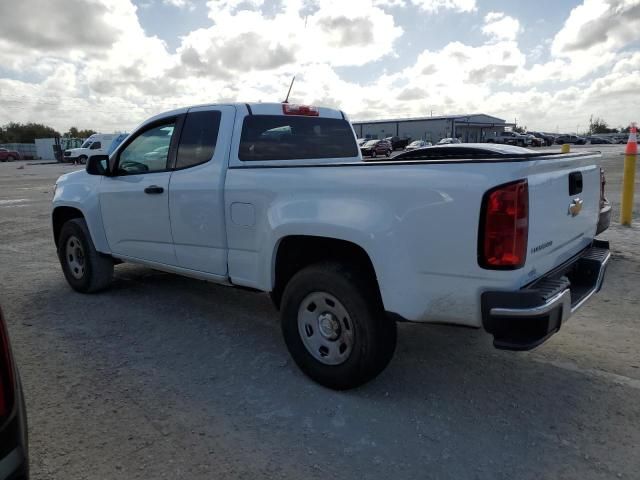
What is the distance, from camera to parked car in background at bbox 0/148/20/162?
5419 centimetres

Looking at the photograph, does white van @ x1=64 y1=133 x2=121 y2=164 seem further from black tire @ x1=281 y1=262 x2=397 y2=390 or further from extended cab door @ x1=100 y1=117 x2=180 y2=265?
black tire @ x1=281 y1=262 x2=397 y2=390

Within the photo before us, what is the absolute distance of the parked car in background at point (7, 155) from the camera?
54.2 m

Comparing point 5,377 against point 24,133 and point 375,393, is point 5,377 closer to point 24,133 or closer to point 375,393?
point 375,393

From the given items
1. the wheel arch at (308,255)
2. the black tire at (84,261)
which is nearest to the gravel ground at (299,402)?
the black tire at (84,261)

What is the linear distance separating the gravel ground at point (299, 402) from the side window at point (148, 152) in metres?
1.37

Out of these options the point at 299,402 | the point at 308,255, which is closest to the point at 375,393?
the point at 299,402

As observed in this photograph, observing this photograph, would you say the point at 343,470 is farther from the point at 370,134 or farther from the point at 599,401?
the point at 370,134

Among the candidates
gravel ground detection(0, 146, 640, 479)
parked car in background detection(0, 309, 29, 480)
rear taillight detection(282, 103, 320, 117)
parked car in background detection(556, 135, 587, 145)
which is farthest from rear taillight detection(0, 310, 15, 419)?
parked car in background detection(556, 135, 587, 145)

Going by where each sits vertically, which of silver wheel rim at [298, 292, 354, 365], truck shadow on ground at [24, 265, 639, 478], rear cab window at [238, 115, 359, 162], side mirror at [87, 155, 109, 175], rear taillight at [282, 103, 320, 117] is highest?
rear taillight at [282, 103, 320, 117]

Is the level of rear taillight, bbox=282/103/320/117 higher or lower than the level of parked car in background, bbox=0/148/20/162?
lower

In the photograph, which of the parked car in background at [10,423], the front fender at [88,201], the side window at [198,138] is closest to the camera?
the parked car in background at [10,423]

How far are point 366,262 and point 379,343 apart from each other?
19.4 inches

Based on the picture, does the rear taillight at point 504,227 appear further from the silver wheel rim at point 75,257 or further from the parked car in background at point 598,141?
the parked car in background at point 598,141

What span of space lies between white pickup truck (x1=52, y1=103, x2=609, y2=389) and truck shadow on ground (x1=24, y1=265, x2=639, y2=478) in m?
0.30
